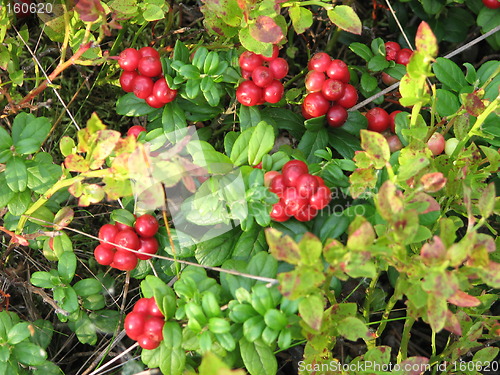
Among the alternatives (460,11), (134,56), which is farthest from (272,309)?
(460,11)

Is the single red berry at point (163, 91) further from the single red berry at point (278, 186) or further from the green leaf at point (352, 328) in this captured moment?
the green leaf at point (352, 328)

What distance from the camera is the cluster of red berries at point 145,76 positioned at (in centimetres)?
250

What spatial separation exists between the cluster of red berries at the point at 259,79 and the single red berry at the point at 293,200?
579 mm

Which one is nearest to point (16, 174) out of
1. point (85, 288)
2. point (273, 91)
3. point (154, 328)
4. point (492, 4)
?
point (85, 288)

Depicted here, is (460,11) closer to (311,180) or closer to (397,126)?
(397,126)

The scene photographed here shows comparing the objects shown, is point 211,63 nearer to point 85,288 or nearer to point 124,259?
point 124,259

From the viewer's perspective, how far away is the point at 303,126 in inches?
110

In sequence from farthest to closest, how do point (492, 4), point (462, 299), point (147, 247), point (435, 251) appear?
point (492, 4) → point (147, 247) → point (462, 299) → point (435, 251)

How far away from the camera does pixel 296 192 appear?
2055 mm

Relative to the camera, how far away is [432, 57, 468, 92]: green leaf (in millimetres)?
2609

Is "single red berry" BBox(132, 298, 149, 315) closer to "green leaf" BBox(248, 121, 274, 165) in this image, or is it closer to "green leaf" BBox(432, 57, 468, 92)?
"green leaf" BBox(248, 121, 274, 165)

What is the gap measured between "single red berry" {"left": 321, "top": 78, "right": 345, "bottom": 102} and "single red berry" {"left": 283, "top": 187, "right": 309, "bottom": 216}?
65 cm

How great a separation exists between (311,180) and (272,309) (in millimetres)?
504

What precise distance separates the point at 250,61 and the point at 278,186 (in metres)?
0.67
